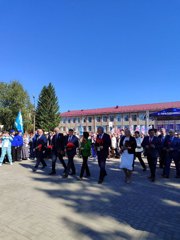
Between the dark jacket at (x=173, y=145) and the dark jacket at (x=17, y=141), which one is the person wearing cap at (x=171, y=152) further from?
the dark jacket at (x=17, y=141)

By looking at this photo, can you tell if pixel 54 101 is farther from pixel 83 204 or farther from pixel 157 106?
pixel 83 204

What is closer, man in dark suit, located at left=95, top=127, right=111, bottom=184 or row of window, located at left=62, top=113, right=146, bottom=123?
man in dark suit, located at left=95, top=127, right=111, bottom=184

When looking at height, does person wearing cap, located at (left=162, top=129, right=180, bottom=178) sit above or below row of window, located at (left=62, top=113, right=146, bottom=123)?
below

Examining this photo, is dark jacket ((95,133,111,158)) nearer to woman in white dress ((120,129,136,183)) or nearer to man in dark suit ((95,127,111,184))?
man in dark suit ((95,127,111,184))

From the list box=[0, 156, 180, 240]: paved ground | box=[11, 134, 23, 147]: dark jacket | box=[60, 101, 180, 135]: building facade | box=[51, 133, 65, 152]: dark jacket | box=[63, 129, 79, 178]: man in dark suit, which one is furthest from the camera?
box=[60, 101, 180, 135]: building facade

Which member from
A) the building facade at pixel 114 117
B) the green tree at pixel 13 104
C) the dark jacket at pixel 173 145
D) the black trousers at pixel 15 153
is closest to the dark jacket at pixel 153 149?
the dark jacket at pixel 173 145

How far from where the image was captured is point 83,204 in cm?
640

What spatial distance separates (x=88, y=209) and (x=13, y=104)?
59.7m

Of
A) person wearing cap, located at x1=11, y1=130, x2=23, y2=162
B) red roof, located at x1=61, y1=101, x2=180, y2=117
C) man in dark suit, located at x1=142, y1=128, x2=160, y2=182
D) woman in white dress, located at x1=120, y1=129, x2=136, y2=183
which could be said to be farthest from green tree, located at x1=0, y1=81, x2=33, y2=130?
woman in white dress, located at x1=120, y1=129, x2=136, y2=183

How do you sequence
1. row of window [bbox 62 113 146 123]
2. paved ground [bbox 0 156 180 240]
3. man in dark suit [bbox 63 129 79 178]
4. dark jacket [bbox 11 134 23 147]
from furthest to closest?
row of window [bbox 62 113 146 123], dark jacket [bbox 11 134 23 147], man in dark suit [bbox 63 129 79 178], paved ground [bbox 0 156 180 240]

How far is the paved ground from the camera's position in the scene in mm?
4625

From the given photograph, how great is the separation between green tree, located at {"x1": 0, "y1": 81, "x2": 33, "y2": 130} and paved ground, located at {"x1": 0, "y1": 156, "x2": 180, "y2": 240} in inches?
2149

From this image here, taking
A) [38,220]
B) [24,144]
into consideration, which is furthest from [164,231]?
[24,144]

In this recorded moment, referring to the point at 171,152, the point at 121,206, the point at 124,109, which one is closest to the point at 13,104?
the point at 124,109
